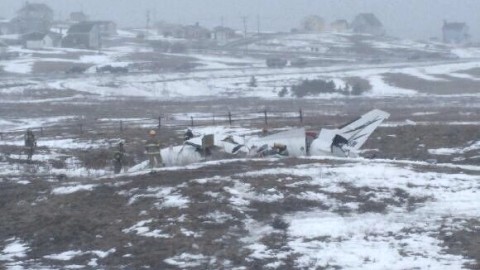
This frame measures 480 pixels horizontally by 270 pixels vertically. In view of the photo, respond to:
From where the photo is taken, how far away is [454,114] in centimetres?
4412

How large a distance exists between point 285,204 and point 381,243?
284 cm

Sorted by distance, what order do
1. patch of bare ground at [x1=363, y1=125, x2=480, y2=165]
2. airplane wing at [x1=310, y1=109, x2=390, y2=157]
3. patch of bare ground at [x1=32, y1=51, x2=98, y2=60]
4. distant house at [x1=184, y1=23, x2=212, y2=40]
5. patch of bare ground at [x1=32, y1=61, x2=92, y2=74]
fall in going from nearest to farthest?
airplane wing at [x1=310, y1=109, x2=390, y2=157] → patch of bare ground at [x1=363, y1=125, x2=480, y2=165] → patch of bare ground at [x1=32, y1=61, x2=92, y2=74] → patch of bare ground at [x1=32, y1=51, x2=98, y2=60] → distant house at [x1=184, y1=23, x2=212, y2=40]

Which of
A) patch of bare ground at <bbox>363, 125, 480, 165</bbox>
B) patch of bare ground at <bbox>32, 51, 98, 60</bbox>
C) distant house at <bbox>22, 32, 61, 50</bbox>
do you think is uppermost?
distant house at <bbox>22, 32, 61, 50</bbox>

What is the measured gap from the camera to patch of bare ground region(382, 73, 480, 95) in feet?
223

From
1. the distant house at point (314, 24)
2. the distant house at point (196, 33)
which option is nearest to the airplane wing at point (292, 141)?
the distant house at point (196, 33)

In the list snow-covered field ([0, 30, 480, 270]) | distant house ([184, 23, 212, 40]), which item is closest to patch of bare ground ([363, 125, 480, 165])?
snow-covered field ([0, 30, 480, 270])

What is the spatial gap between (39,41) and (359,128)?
295ft

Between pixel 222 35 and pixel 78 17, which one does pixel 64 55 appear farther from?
pixel 78 17

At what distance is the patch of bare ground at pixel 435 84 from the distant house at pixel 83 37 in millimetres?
47245

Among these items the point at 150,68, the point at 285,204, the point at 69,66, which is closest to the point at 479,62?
the point at 150,68

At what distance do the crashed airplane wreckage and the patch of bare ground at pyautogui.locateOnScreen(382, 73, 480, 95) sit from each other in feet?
147

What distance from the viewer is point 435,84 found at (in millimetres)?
72188

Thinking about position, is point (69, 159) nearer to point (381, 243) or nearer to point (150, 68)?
point (381, 243)

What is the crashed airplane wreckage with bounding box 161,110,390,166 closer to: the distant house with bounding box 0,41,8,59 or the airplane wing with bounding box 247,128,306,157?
the airplane wing with bounding box 247,128,306,157
